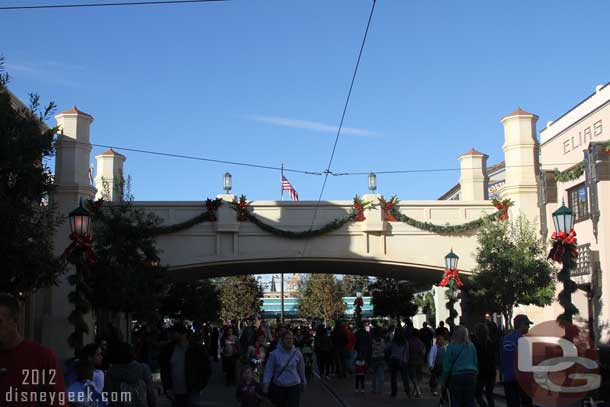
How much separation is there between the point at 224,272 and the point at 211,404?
18.6 m

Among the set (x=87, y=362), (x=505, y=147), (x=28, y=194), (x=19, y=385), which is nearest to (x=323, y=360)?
(x=505, y=147)

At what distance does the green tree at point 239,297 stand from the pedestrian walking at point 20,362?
7151 cm

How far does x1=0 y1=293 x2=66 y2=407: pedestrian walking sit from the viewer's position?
4.25 metres

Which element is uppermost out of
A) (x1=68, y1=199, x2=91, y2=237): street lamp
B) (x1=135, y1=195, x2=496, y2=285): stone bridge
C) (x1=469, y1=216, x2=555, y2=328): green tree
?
(x1=135, y1=195, x2=496, y2=285): stone bridge

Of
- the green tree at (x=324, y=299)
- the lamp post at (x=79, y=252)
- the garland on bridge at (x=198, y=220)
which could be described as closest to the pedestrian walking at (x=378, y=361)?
the lamp post at (x=79, y=252)

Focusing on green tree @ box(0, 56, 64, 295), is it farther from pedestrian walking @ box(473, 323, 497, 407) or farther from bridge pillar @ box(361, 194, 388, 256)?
bridge pillar @ box(361, 194, 388, 256)

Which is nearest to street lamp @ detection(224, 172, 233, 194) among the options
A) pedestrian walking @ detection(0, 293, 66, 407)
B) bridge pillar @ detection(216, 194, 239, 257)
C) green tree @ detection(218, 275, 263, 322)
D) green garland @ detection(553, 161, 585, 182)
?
bridge pillar @ detection(216, 194, 239, 257)

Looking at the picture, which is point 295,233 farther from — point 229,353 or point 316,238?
point 229,353

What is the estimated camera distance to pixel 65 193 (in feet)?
93.5

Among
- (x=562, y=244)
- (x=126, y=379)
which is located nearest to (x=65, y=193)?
(x=562, y=244)

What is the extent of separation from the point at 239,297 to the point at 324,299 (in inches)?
409

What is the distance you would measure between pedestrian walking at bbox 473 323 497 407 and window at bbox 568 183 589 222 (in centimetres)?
1296

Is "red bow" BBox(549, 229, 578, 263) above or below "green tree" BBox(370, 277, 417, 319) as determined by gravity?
above

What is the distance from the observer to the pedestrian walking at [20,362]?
4246 mm
